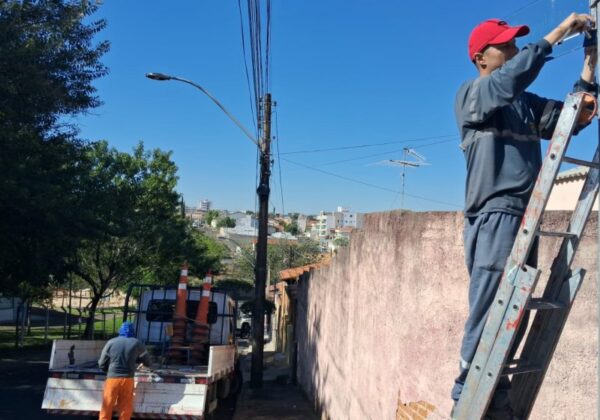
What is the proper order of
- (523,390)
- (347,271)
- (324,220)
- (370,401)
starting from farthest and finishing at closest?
(324,220)
(347,271)
(370,401)
(523,390)

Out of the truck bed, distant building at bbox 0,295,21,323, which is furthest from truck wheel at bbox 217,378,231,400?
distant building at bbox 0,295,21,323

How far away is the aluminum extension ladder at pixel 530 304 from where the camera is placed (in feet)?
6.53

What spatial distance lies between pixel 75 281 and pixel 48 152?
1927 cm

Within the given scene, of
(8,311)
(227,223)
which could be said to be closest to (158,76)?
(8,311)

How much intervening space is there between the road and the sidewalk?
13.8 inches

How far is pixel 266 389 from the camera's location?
14680 millimetres

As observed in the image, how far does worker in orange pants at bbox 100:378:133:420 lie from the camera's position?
319 inches

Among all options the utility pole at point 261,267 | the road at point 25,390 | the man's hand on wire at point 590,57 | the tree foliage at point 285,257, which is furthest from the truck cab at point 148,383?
the tree foliage at point 285,257

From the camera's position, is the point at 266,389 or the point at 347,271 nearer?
the point at 347,271

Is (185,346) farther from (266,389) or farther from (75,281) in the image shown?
(75,281)

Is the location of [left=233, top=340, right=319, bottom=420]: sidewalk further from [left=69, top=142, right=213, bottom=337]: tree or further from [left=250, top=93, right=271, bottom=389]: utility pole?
[left=69, top=142, right=213, bottom=337]: tree

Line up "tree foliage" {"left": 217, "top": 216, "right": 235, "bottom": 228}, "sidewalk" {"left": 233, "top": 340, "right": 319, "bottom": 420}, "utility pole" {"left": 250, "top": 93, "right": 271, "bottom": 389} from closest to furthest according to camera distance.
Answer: "sidewalk" {"left": 233, "top": 340, "right": 319, "bottom": 420} → "utility pole" {"left": 250, "top": 93, "right": 271, "bottom": 389} → "tree foliage" {"left": 217, "top": 216, "right": 235, "bottom": 228}

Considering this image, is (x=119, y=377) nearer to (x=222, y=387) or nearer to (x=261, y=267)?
(x=222, y=387)

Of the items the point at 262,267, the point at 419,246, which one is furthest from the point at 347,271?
the point at 262,267
